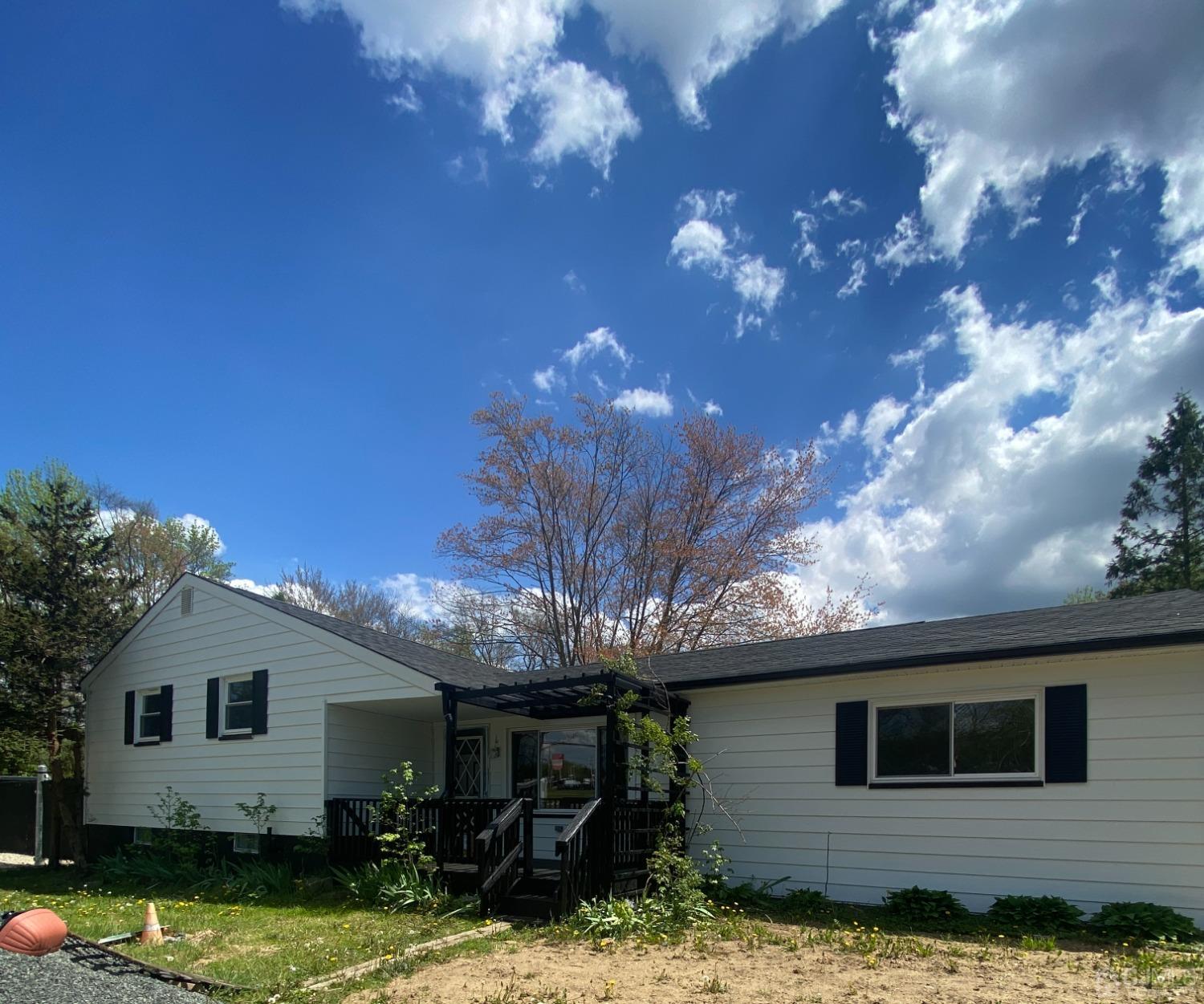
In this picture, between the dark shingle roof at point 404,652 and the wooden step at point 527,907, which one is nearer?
the wooden step at point 527,907

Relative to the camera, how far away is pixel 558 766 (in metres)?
13.0

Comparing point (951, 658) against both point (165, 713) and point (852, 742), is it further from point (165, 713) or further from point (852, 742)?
point (165, 713)

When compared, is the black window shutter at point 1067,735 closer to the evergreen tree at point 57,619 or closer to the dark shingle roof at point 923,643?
the dark shingle roof at point 923,643

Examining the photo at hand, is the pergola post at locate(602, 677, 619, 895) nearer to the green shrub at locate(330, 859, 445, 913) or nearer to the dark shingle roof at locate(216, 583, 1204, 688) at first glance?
the dark shingle roof at locate(216, 583, 1204, 688)

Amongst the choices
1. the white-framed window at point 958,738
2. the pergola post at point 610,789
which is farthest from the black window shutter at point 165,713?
the white-framed window at point 958,738

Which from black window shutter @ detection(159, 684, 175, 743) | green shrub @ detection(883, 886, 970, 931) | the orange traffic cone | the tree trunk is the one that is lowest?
the tree trunk

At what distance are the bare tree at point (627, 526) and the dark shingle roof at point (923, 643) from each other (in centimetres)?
1072

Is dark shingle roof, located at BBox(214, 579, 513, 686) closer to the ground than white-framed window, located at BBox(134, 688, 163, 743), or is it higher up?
higher up

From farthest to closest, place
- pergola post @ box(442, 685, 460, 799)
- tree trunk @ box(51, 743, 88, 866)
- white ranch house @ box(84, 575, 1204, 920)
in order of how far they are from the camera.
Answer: tree trunk @ box(51, 743, 88, 866), pergola post @ box(442, 685, 460, 799), white ranch house @ box(84, 575, 1204, 920)

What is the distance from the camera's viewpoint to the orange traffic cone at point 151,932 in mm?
7980

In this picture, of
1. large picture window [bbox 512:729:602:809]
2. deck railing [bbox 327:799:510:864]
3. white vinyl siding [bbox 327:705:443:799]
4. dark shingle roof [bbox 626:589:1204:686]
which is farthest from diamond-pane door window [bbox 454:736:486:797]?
dark shingle roof [bbox 626:589:1204:686]

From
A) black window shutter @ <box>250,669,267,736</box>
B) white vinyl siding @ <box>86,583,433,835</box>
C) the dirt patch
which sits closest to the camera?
the dirt patch

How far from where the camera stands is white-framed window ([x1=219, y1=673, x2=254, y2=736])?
13961 millimetres

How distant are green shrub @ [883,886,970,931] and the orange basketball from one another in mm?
7259
